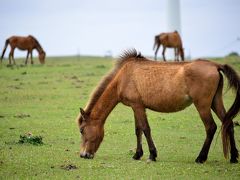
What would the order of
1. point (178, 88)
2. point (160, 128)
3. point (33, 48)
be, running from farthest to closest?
point (33, 48) < point (160, 128) < point (178, 88)

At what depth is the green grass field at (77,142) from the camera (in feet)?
36.6

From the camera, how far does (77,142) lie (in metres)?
15.0

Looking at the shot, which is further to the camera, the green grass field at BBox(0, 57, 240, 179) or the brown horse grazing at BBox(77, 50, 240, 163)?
the brown horse grazing at BBox(77, 50, 240, 163)

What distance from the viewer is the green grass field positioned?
11.1 metres

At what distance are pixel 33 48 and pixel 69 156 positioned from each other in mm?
27714

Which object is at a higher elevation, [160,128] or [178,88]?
[178,88]

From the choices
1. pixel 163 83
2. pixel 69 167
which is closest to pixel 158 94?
pixel 163 83

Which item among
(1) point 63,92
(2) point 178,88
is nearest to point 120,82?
(2) point 178,88

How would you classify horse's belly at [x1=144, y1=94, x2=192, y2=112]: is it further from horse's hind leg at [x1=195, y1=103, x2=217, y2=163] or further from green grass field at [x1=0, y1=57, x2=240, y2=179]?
green grass field at [x1=0, y1=57, x2=240, y2=179]

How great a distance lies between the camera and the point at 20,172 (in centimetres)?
1106

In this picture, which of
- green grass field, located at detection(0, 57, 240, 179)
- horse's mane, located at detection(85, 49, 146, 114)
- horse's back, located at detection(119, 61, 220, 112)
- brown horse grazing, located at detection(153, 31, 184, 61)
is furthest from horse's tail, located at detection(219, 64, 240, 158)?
brown horse grazing, located at detection(153, 31, 184, 61)

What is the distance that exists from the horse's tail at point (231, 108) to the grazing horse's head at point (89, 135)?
273 cm

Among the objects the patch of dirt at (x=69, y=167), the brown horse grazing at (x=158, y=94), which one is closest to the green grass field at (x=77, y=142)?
the patch of dirt at (x=69, y=167)

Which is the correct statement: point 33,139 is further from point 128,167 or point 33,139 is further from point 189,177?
point 189,177
